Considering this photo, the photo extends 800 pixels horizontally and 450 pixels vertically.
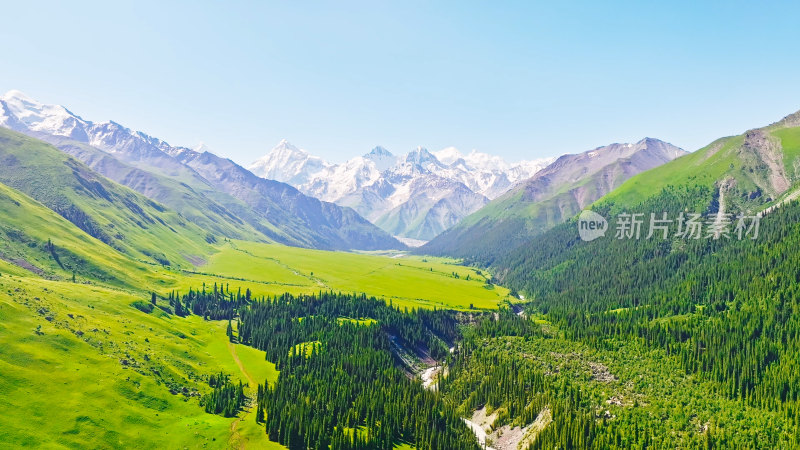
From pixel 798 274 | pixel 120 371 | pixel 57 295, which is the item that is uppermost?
pixel 798 274

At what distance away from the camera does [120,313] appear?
179m

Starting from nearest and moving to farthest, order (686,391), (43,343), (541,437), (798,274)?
1. (541,437)
2. (43,343)
3. (686,391)
4. (798,274)

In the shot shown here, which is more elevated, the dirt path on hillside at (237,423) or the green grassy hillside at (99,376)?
the green grassy hillside at (99,376)

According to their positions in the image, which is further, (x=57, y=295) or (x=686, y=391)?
(x=57, y=295)

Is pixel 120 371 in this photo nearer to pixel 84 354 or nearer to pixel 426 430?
pixel 84 354

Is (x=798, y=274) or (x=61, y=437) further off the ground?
(x=798, y=274)

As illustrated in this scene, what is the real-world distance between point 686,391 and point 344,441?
101 metres

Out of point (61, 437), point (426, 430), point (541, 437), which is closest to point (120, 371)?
point (61, 437)

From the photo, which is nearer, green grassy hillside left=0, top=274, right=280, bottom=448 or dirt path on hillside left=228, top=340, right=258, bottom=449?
green grassy hillside left=0, top=274, right=280, bottom=448

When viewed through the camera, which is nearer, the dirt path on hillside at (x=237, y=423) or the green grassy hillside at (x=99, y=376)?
the green grassy hillside at (x=99, y=376)

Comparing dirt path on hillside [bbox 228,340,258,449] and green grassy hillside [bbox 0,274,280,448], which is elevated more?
green grassy hillside [bbox 0,274,280,448]

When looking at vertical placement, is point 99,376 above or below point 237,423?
above

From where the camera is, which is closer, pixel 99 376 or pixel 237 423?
pixel 237 423

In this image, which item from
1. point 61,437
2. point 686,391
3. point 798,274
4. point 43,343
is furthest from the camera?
point 798,274
